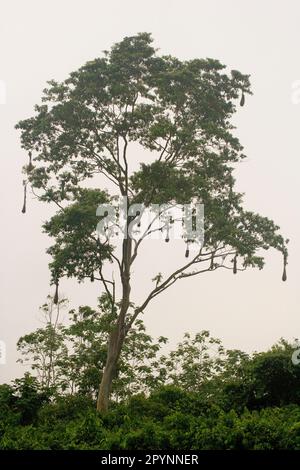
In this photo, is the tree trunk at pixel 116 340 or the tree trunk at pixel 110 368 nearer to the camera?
the tree trunk at pixel 110 368

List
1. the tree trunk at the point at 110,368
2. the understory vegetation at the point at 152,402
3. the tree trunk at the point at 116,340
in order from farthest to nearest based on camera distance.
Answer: the tree trunk at the point at 116,340
the tree trunk at the point at 110,368
the understory vegetation at the point at 152,402

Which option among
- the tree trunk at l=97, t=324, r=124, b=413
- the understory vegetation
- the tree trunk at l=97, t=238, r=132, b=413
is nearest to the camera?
the understory vegetation

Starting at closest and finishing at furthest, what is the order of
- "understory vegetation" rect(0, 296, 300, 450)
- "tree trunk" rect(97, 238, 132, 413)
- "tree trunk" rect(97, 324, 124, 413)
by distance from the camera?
"understory vegetation" rect(0, 296, 300, 450) → "tree trunk" rect(97, 324, 124, 413) → "tree trunk" rect(97, 238, 132, 413)

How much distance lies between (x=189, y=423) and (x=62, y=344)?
70.2 ft

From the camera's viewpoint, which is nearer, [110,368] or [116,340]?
[110,368]

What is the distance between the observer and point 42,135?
871 inches

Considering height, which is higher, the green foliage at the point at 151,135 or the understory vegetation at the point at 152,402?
A: the green foliage at the point at 151,135

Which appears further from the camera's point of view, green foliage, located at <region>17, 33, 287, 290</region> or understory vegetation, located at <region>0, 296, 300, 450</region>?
green foliage, located at <region>17, 33, 287, 290</region>

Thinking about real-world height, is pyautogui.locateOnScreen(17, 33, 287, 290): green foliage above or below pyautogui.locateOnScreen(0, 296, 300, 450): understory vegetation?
above

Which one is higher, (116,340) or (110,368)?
(116,340)

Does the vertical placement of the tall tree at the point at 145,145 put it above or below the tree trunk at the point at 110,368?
above

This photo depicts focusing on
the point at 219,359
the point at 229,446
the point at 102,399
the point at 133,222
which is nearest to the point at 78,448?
the point at 229,446

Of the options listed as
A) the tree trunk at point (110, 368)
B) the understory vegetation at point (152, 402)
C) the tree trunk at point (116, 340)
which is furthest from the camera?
the tree trunk at point (116, 340)
